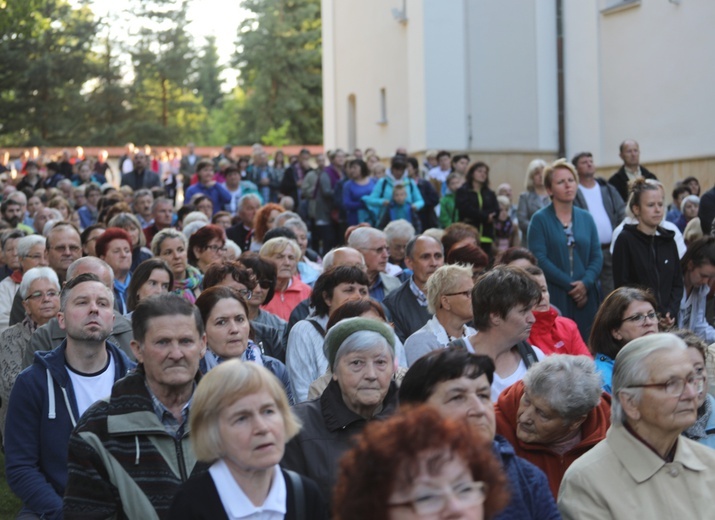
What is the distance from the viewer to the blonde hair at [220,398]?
4.53 meters

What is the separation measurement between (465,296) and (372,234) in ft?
10.4

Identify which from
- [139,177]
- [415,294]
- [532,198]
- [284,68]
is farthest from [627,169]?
[284,68]

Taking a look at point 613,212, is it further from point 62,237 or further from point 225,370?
point 225,370

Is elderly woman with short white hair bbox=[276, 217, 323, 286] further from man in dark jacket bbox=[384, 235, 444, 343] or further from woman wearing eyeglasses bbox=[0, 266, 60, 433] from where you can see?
woman wearing eyeglasses bbox=[0, 266, 60, 433]

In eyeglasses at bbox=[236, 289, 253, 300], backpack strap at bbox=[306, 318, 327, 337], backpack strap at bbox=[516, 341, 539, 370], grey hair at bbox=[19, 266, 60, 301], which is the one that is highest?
grey hair at bbox=[19, 266, 60, 301]

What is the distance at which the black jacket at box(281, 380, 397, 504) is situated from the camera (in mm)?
5480

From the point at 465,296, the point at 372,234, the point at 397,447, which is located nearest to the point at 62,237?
the point at 372,234

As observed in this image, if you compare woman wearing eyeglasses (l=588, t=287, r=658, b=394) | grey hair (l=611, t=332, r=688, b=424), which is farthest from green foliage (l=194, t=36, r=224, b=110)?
grey hair (l=611, t=332, r=688, b=424)

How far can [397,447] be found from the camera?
3.42 m

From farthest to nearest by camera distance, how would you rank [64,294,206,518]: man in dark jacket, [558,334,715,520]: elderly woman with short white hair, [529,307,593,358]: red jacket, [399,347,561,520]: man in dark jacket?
[529,307,593,358]: red jacket < [64,294,206,518]: man in dark jacket < [558,334,715,520]: elderly woman with short white hair < [399,347,561,520]: man in dark jacket

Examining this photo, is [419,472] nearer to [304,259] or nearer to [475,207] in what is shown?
[304,259]

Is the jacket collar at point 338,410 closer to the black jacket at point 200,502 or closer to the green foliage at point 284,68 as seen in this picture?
the black jacket at point 200,502

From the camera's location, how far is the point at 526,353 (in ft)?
23.3

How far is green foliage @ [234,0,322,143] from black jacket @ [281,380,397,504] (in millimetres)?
55911
